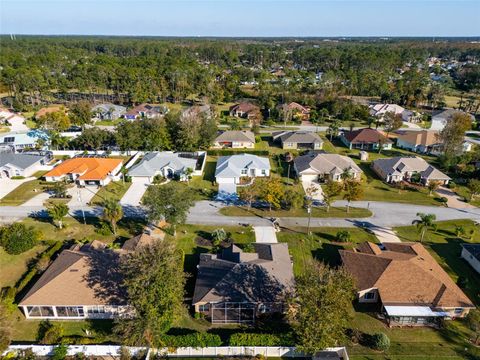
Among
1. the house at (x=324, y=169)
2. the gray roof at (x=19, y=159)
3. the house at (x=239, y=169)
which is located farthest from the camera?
the gray roof at (x=19, y=159)

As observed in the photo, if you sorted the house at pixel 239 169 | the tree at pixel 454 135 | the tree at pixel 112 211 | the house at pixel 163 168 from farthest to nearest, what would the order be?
the tree at pixel 454 135, the house at pixel 163 168, the house at pixel 239 169, the tree at pixel 112 211

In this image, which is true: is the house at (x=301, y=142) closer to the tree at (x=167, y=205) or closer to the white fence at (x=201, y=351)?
the tree at (x=167, y=205)

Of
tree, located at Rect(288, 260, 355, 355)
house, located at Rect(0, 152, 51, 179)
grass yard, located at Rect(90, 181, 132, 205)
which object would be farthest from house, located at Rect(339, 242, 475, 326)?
house, located at Rect(0, 152, 51, 179)

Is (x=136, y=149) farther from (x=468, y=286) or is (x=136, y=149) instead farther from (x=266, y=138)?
(x=468, y=286)

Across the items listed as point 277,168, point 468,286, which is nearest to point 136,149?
point 277,168

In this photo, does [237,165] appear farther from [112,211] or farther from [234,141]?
[112,211]

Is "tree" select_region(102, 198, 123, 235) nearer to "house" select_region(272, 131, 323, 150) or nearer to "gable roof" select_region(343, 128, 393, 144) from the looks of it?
"house" select_region(272, 131, 323, 150)

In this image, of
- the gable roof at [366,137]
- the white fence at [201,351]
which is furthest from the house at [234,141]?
the white fence at [201,351]
